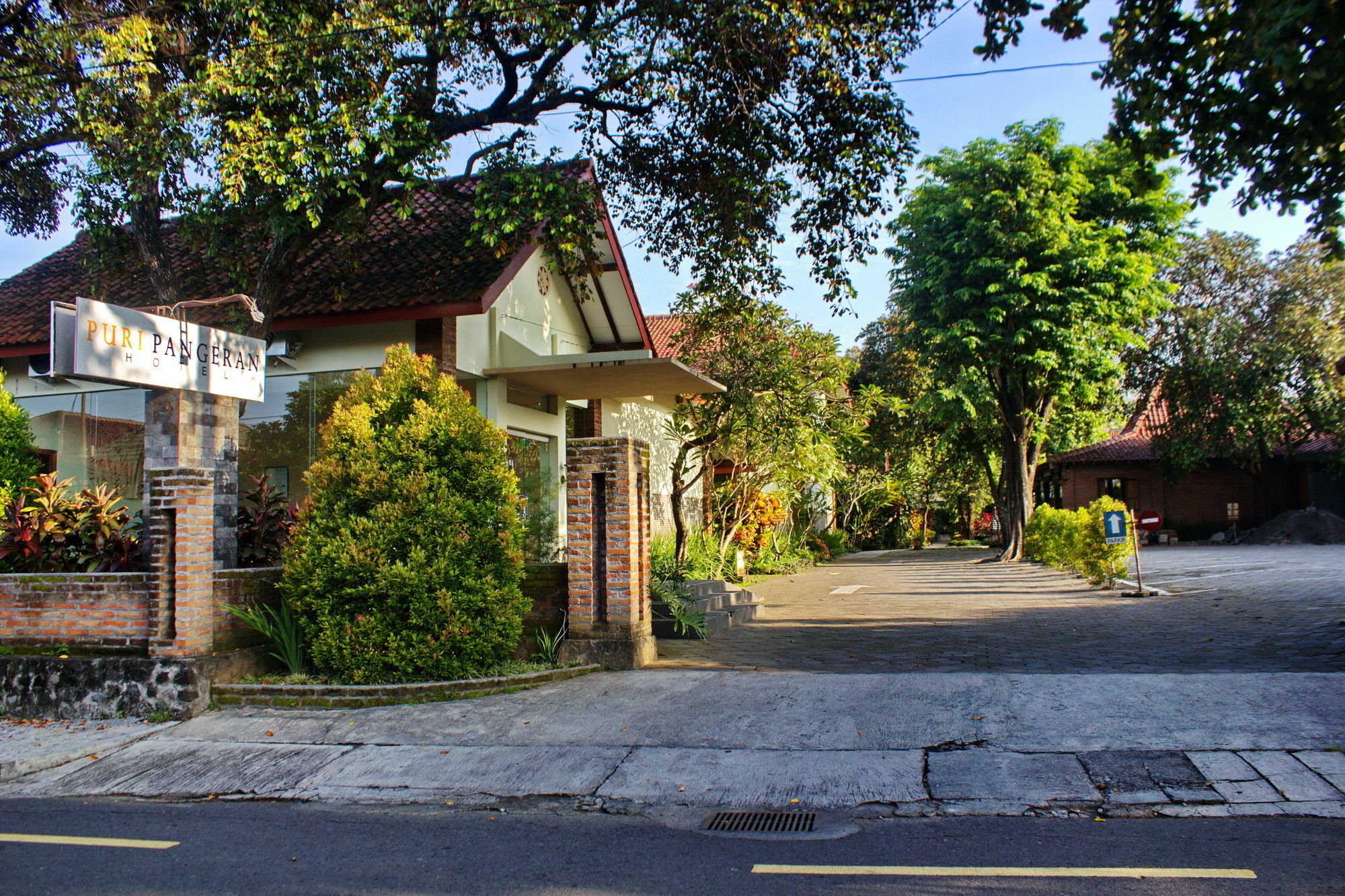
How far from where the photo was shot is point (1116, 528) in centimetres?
1552

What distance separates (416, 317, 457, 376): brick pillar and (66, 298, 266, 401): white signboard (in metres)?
3.16

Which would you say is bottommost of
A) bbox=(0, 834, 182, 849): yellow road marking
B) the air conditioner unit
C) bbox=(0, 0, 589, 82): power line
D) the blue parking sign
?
bbox=(0, 834, 182, 849): yellow road marking

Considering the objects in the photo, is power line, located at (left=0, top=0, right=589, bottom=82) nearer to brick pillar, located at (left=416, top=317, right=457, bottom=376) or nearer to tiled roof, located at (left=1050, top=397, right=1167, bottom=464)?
brick pillar, located at (left=416, top=317, right=457, bottom=376)

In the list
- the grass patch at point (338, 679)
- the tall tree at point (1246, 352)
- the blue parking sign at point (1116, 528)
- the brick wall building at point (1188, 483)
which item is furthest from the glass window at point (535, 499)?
the brick wall building at point (1188, 483)

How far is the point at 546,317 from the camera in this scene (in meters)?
15.9

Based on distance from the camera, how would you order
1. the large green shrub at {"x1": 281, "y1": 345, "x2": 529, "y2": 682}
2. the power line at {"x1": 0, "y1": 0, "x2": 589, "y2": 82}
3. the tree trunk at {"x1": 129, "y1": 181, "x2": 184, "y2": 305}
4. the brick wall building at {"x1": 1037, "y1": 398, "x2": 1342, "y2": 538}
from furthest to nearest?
1. the brick wall building at {"x1": 1037, "y1": 398, "x2": 1342, "y2": 538}
2. the tree trunk at {"x1": 129, "y1": 181, "x2": 184, "y2": 305}
3. the power line at {"x1": 0, "y1": 0, "x2": 589, "y2": 82}
4. the large green shrub at {"x1": 281, "y1": 345, "x2": 529, "y2": 682}

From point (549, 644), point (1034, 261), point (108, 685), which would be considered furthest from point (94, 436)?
point (1034, 261)

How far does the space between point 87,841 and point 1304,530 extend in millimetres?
35364

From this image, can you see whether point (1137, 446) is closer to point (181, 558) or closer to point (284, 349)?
point (284, 349)

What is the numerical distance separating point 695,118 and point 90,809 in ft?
32.3

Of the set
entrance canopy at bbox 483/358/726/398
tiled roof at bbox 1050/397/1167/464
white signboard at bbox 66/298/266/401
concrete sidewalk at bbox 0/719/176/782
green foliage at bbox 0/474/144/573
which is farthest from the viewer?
tiled roof at bbox 1050/397/1167/464

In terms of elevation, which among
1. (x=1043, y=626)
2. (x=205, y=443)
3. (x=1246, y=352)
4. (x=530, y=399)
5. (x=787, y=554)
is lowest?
(x=1043, y=626)

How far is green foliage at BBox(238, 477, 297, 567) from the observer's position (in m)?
10.2

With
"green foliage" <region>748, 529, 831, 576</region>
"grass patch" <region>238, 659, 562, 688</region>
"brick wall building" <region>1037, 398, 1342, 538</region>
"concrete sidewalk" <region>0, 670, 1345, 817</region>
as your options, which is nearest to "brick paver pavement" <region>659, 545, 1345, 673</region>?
"concrete sidewalk" <region>0, 670, 1345, 817</region>
